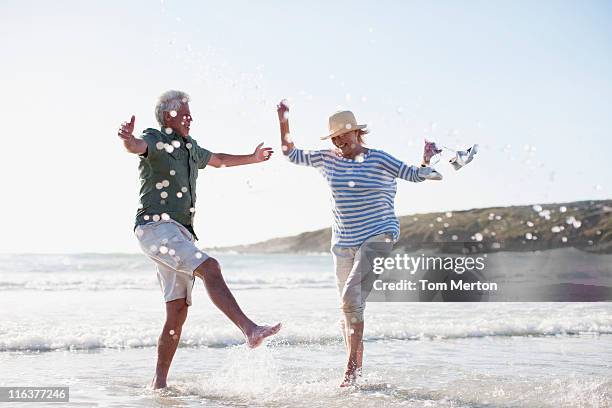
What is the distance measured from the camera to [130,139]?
459 cm

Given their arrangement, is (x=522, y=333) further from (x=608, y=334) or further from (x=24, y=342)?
(x=24, y=342)

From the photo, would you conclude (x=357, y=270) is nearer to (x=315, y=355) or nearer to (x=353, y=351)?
(x=353, y=351)

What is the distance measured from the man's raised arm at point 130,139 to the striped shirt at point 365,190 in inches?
48.7

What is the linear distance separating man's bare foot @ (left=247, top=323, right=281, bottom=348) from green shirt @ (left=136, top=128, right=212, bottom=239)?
90 cm

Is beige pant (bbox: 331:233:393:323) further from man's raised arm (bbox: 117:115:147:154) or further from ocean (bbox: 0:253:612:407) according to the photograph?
man's raised arm (bbox: 117:115:147:154)

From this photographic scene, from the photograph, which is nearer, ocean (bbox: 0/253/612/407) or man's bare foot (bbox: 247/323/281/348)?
man's bare foot (bbox: 247/323/281/348)

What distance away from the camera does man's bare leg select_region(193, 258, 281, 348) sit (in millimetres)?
4547

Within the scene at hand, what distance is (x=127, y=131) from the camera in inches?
179

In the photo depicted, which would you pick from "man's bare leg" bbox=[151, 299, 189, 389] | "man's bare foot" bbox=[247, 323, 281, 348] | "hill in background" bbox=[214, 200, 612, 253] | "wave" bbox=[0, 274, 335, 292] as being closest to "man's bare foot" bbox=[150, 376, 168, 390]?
"man's bare leg" bbox=[151, 299, 189, 389]

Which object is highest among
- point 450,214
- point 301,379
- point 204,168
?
point 450,214

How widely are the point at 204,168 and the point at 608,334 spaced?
6.05m

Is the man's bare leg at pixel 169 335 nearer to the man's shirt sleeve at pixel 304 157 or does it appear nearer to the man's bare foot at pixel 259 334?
the man's bare foot at pixel 259 334

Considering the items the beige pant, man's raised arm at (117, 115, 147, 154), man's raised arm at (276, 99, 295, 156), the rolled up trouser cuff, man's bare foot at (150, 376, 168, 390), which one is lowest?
man's bare foot at (150, 376, 168, 390)

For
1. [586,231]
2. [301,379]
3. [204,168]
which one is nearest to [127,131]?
[204,168]
